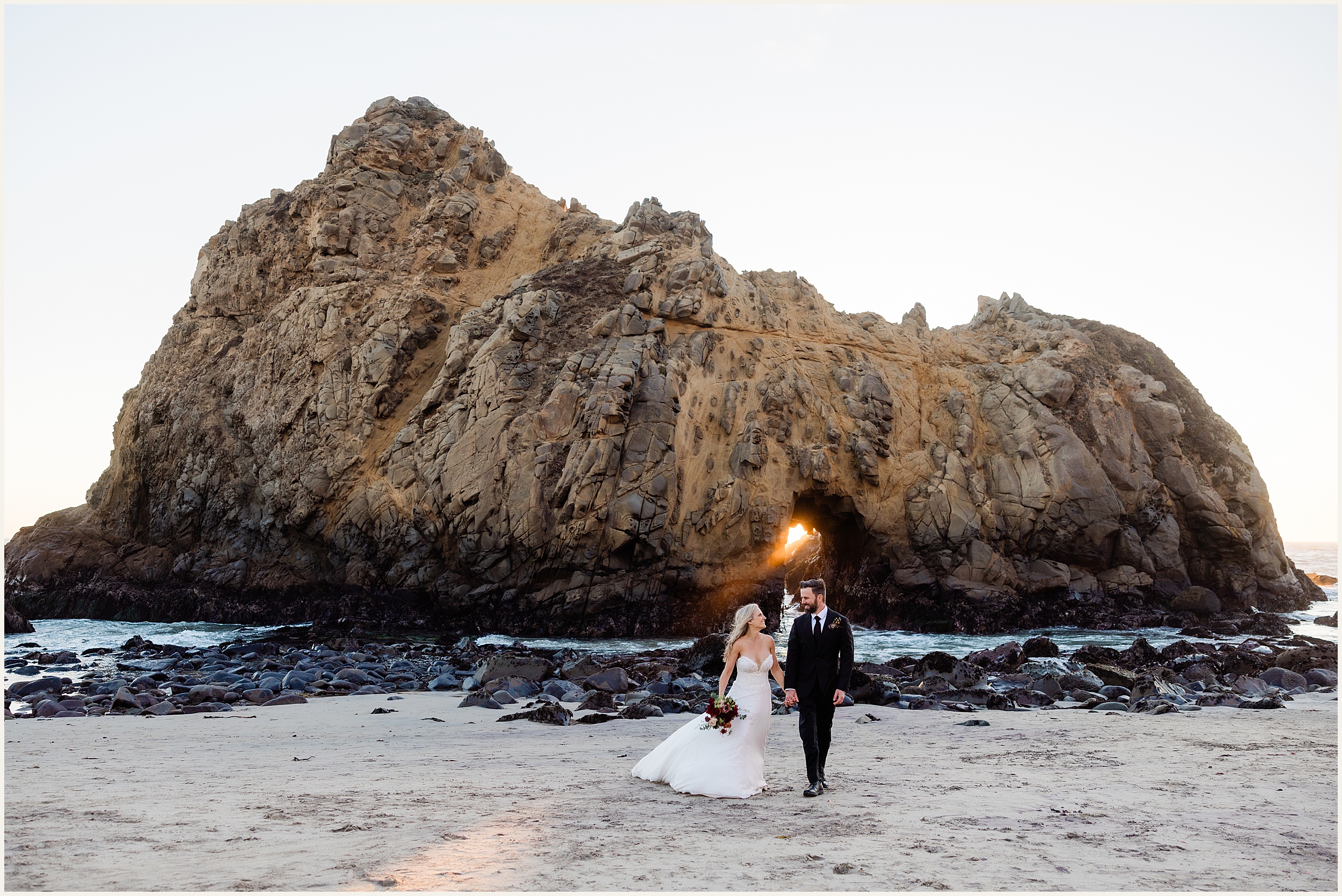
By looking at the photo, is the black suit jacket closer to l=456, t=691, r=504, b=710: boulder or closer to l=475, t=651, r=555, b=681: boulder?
l=456, t=691, r=504, b=710: boulder

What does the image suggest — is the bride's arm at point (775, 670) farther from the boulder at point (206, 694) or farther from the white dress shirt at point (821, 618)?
the boulder at point (206, 694)

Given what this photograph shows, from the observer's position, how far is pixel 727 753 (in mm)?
6793

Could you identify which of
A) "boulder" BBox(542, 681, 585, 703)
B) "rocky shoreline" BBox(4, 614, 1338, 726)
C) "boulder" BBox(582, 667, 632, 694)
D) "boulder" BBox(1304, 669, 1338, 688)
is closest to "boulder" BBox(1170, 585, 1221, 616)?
"rocky shoreline" BBox(4, 614, 1338, 726)

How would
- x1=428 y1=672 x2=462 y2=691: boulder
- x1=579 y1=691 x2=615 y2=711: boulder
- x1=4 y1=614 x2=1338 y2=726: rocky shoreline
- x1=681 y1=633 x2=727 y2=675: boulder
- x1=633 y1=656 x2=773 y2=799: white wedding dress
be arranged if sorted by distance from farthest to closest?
x1=681 y1=633 x2=727 y2=675: boulder, x1=428 y1=672 x2=462 y2=691: boulder, x1=4 y1=614 x2=1338 y2=726: rocky shoreline, x1=579 y1=691 x2=615 y2=711: boulder, x1=633 y1=656 x2=773 y2=799: white wedding dress

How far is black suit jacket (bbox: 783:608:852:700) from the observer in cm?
701

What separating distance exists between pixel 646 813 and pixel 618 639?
754 inches

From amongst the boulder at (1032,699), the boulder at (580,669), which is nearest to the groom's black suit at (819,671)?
the boulder at (1032,699)

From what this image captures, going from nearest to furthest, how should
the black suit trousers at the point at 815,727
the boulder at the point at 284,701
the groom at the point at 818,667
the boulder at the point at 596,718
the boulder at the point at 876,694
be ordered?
the black suit trousers at the point at 815,727 < the groom at the point at 818,667 < the boulder at the point at 596,718 < the boulder at the point at 284,701 < the boulder at the point at 876,694

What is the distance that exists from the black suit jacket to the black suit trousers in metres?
0.03

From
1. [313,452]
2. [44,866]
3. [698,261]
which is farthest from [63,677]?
[698,261]

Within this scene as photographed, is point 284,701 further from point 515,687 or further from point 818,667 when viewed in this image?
point 818,667

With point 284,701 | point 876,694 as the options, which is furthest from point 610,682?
point 284,701

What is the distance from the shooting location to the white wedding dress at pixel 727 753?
662cm

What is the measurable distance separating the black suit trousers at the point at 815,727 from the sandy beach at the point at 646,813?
10.3 inches
